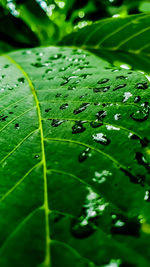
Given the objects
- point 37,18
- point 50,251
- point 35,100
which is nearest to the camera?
point 50,251

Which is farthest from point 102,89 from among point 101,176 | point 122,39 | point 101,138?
point 122,39

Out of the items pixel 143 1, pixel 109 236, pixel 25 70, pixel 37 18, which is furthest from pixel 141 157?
pixel 37 18

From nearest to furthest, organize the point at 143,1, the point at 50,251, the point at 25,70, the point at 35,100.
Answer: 1. the point at 50,251
2. the point at 35,100
3. the point at 25,70
4. the point at 143,1

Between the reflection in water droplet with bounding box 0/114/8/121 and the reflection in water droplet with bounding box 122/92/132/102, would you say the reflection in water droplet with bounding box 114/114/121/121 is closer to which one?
the reflection in water droplet with bounding box 122/92/132/102

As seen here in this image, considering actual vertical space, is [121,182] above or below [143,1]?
below

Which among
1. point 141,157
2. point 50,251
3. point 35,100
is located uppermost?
point 35,100

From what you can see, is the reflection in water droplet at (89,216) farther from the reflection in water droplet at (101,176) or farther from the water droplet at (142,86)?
the water droplet at (142,86)

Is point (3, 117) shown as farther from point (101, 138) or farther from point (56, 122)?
point (101, 138)

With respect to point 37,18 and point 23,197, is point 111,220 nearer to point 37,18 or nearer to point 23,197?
point 23,197
